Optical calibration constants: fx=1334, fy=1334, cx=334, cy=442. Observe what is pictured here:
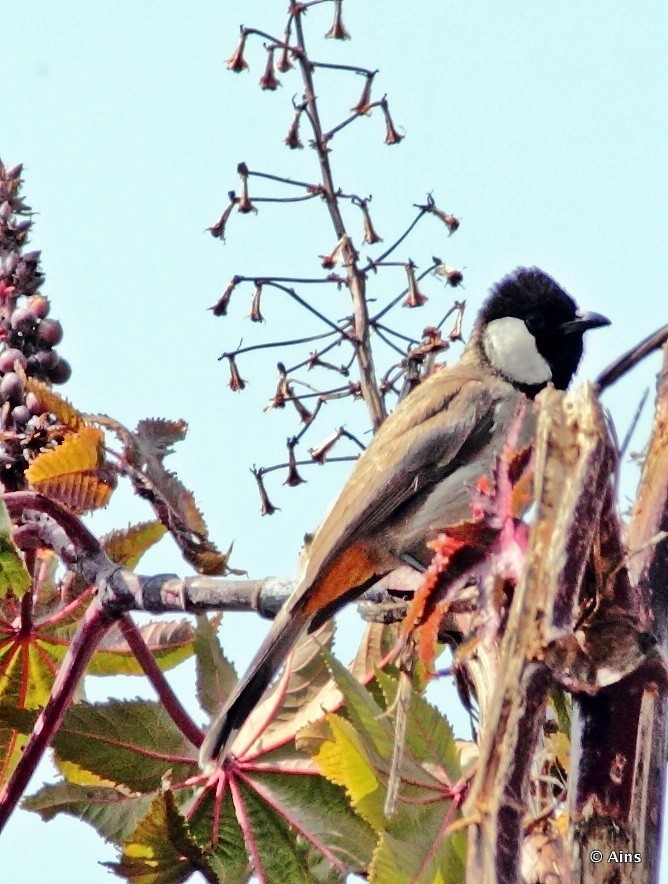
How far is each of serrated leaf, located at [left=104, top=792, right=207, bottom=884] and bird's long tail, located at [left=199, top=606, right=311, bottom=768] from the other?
162 millimetres

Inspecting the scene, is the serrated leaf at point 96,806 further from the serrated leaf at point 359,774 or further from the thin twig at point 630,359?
the thin twig at point 630,359

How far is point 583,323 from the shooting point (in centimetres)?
380

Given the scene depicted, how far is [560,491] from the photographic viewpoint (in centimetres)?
88

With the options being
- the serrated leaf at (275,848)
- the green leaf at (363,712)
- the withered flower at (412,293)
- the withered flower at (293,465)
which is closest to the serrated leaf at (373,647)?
the serrated leaf at (275,848)

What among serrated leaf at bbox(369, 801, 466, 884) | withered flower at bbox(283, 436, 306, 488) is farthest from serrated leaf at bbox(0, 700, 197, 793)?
withered flower at bbox(283, 436, 306, 488)

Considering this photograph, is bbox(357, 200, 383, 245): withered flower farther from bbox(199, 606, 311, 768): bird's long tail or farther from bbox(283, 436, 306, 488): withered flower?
bbox(199, 606, 311, 768): bird's long tail

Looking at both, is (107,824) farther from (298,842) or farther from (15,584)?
(15,584)

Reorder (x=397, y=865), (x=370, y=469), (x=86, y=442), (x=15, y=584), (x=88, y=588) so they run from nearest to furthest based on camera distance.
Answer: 1. (x=397, y=865)
2. (x=15, y=584)
3. (x=86, y=442)
4. (x=88, y=588)
5. (x=370, y=469)

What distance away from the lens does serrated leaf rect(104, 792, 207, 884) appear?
182 centimetres

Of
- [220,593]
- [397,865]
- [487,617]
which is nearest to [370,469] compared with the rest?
[220,593]

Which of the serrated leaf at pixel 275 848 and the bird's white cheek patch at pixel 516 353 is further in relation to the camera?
the bird's white cheek patch at pixel 516 353

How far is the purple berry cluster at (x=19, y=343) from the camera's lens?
231cm

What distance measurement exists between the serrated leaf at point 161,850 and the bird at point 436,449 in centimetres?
58

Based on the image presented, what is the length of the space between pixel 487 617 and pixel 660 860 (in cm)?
20
